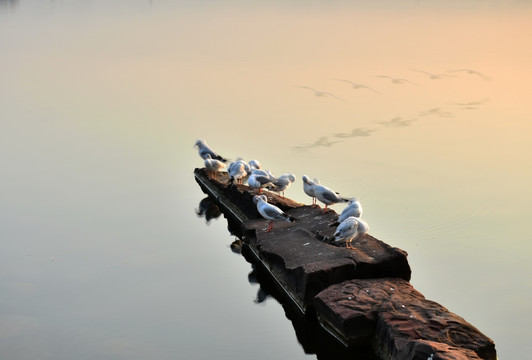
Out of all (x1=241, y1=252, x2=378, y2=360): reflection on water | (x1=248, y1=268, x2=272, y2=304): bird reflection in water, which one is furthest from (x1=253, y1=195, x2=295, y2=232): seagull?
(x1=241, y1=252, x2=378, y2=360): reflection on water

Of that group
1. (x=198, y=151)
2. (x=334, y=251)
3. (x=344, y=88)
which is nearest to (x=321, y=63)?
(x=344, y=88)

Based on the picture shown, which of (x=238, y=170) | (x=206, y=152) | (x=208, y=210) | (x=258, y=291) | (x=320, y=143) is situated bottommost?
(x=208, y=210)

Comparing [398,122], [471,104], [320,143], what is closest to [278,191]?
[320,143]

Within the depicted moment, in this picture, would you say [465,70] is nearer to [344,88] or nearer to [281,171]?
[344,88]

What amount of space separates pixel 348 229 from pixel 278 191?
103 inches

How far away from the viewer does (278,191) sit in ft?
34.2

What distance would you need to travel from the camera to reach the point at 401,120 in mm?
14617

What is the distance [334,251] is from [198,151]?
5454 mm

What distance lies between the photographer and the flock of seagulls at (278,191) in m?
8.02

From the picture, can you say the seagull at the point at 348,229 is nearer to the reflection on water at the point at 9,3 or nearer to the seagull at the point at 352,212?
the seagull at the point at 352,212

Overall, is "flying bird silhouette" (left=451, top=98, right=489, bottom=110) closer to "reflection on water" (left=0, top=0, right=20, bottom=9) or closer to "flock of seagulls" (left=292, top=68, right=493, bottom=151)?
"flock of seagulls" (left=292, top=68, right=493, bottom=151)

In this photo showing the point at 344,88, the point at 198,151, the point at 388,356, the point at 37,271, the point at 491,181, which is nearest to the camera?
the point at 388,356

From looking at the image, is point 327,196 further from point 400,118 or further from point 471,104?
point 471,104

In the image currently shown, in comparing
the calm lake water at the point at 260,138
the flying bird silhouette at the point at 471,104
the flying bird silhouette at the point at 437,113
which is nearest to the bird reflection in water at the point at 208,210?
the calm lake water at the point at 260,138
